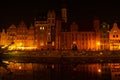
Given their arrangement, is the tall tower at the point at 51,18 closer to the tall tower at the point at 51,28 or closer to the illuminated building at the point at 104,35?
the tall tower at the point at 51,28

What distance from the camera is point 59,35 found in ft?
294

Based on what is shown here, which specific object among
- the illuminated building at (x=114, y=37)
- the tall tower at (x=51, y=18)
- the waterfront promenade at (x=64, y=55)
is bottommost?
the waterfront promenade at (x=64, y=55)

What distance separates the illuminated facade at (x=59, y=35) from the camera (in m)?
89.1

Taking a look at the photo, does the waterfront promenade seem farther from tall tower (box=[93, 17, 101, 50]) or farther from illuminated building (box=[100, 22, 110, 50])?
tall tower (box=[93, 17, 101, 50])

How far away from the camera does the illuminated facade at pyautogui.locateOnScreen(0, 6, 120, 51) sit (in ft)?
292

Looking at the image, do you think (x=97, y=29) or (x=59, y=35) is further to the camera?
(x=97, y=29)

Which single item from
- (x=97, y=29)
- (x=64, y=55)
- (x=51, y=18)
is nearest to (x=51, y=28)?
(x=51, y=18)

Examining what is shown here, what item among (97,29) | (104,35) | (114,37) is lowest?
(114,37)

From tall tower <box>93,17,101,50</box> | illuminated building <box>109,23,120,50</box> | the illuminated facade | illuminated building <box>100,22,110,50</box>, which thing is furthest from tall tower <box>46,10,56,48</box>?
illuminated building <box>109,23,120,50</box>

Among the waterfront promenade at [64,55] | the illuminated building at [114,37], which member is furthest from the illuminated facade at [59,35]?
the waterfront promenade at [64,55]

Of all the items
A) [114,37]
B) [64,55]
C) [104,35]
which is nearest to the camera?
[64,55]

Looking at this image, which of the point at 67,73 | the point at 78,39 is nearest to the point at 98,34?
the point at 78,39

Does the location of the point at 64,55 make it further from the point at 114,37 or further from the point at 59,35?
the point at 114,37

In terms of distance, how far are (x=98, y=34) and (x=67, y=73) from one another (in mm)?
41143
